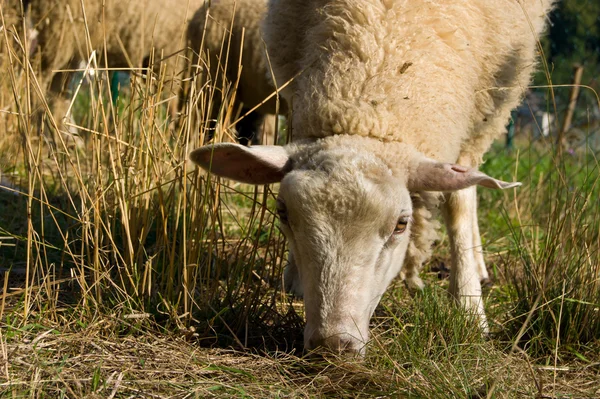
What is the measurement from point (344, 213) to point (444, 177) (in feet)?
1.54

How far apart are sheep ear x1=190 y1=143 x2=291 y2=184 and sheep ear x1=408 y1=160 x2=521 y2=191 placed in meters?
0.50

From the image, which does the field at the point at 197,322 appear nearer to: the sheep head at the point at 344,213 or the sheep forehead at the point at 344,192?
the sheep head at the point at 344,213

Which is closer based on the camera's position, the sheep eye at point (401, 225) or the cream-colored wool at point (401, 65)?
the sheep eye at point (401, 225)

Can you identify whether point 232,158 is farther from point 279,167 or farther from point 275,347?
point 275,347

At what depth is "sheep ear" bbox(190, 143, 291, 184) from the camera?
9.53ft

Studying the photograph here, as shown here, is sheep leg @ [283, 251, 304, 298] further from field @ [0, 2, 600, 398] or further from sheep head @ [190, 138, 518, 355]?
sheep head @ [190, 138, 518, 355]

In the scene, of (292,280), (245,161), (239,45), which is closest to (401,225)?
(245,161)

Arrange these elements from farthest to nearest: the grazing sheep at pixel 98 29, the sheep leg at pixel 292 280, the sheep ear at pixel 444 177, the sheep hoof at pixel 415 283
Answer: the grazing sheep at pixel 98 29
the sheep leg at pixel 292 280
the sheep hoof at pixel 415 283
the sheep ear at pixel 444 177

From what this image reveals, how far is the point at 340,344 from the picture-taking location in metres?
2.64

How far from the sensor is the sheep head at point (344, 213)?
268 cm

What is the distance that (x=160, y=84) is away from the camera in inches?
120

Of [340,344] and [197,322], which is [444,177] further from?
[197,322]

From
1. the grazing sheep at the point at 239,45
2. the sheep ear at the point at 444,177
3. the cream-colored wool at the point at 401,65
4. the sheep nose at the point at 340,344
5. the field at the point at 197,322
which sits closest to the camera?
the field at the point at 197,322

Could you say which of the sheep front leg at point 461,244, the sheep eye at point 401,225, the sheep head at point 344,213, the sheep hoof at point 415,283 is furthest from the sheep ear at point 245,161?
the sheep front leg at point 461,244
